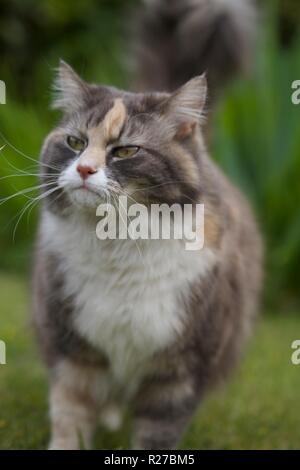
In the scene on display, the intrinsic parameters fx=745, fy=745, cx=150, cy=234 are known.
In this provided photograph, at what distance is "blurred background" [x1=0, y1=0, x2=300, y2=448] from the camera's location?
3037 millimetres

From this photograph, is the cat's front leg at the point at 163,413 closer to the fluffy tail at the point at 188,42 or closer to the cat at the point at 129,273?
the cat at the point at 129,273

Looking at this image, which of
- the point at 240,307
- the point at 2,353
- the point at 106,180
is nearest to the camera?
the point at 106,180

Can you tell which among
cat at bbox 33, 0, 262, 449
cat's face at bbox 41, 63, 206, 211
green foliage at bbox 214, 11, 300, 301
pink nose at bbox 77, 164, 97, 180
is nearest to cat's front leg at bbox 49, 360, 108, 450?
cat at bbox 33, 0, 262, 449

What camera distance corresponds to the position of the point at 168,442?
249 cm

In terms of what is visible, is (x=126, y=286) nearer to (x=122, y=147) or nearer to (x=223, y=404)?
(x=122, y=147)

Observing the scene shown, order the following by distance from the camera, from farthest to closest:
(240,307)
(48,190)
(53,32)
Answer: (53,32), (240,307), (48,190)

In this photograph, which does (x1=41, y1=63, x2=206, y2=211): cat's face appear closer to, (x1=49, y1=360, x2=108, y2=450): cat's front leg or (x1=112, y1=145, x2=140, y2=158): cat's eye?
(x1=112, y1=145, x2=140, y2=158): cat's eye

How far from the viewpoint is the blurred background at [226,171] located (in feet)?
9.96

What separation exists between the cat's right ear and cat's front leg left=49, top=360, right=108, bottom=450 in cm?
86

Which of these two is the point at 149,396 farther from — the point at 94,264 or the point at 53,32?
the point at 53,32

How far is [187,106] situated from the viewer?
7.79ft

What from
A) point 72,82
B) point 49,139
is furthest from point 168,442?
point 72,82

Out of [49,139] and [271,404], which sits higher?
[49,139]

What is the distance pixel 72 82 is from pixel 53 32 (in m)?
5.16
